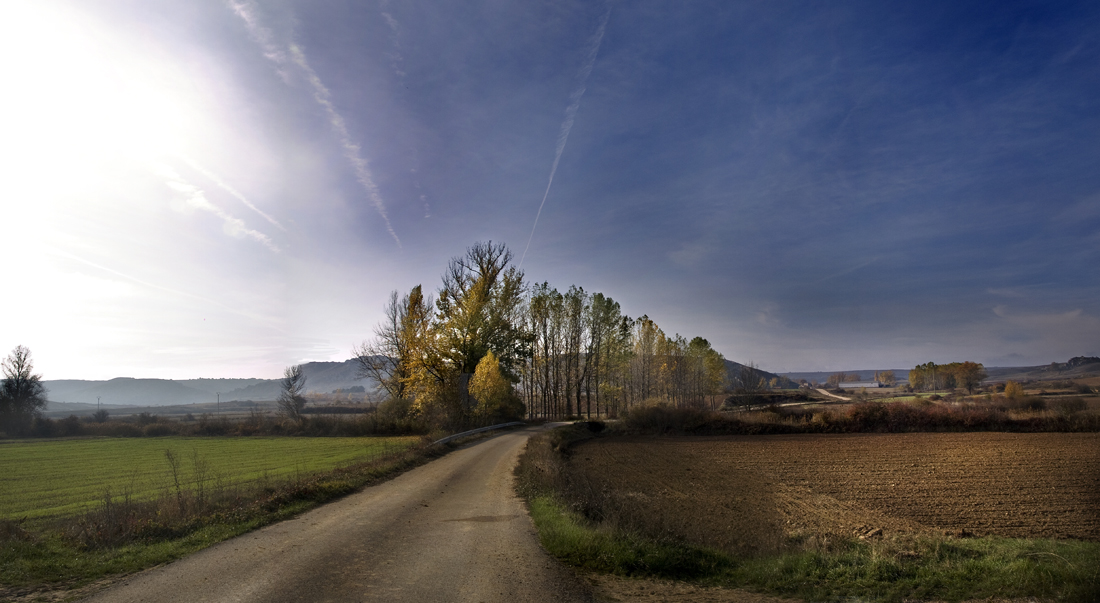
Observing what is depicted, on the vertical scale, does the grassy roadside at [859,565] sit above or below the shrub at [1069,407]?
above

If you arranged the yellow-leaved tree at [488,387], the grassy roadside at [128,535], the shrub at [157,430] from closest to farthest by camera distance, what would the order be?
the grassy roadside at [128,535] → the yellow-leaved tree at [488,387] → the shrub at [157,430]

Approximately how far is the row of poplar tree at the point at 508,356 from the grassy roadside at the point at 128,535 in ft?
65.6

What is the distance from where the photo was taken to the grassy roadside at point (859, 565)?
671cm

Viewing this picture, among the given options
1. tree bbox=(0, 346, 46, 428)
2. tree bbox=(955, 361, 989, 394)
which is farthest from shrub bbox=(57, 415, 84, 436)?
tree bbox=(955, 361, 989, 394)

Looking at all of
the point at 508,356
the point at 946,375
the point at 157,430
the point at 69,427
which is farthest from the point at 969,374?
the point at 69,427

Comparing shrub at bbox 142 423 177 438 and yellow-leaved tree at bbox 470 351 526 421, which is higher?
yellow-leaved tree at bbox 470 351 526 421

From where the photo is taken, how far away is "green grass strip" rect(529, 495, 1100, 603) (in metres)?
6.68

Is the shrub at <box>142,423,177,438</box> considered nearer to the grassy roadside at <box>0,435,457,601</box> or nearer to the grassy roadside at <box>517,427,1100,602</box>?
the grassy roadside at <box>0,435,457,601</box>

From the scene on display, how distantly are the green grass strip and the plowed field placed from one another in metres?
2.14

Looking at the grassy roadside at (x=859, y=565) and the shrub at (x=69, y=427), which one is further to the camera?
the shrub at (x=69, y=427)

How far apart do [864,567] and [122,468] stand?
35.0m

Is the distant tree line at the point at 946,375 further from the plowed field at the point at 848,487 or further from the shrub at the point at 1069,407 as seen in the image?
the plowed field at the point at 848,487

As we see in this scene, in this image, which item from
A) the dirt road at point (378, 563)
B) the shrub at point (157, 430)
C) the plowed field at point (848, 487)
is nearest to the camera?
the dirt road at point (378, 563)

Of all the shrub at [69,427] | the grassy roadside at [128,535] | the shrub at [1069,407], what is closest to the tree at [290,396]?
the shrub at [69,427]
